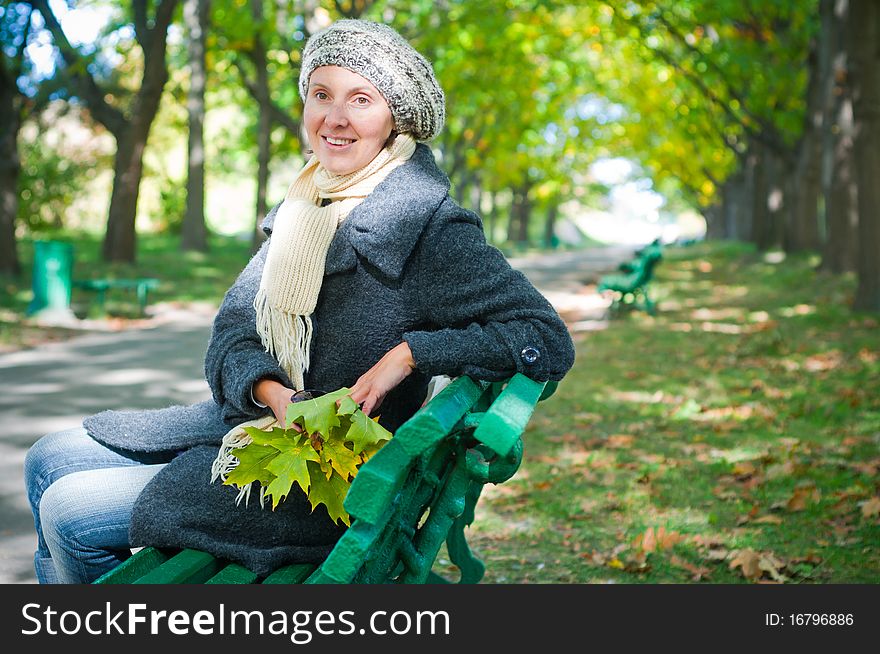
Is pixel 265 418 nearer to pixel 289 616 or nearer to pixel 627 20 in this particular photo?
pixel 289 616

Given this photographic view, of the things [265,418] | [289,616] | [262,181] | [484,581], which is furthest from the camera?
[262,181]

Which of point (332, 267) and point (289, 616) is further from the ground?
point (332, 267)

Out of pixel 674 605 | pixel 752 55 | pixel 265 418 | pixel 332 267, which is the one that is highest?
pixel 752 55

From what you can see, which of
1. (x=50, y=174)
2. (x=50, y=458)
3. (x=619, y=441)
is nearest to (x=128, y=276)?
(x=619, y=441)

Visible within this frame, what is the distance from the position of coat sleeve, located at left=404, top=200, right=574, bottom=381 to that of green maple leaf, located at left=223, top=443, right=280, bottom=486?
43 centimetres

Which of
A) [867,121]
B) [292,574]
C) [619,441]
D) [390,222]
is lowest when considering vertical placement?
[619,441]

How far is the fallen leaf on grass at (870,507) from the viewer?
16.5ft

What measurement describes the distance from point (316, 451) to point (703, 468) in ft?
13.5

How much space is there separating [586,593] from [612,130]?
4484 cm

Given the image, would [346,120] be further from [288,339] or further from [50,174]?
[50,174]

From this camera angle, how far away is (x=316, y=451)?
2.51 m

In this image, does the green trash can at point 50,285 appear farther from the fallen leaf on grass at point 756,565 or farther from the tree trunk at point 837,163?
the tree trunk at point 837,163

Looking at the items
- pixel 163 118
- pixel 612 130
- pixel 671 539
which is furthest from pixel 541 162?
pixel 671 539

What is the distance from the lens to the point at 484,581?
171 inches
